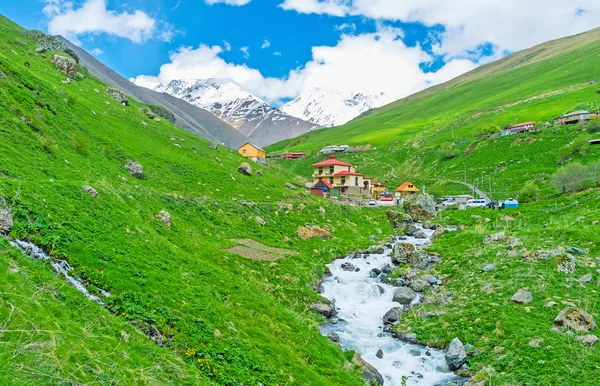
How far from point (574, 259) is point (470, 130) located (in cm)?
15777

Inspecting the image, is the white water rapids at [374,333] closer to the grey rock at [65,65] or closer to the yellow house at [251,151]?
the grey rock at [65,65]

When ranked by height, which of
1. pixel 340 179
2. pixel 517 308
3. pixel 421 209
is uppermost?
pixel 340 179

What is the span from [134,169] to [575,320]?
140 feet

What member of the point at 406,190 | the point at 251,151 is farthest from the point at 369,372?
the point at 251,151

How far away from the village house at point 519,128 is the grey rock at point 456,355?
446 feet

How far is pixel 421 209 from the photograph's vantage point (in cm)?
6906

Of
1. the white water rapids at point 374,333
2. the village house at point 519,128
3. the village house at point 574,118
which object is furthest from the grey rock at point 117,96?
the village house at point 574,118

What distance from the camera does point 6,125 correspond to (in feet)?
89.2

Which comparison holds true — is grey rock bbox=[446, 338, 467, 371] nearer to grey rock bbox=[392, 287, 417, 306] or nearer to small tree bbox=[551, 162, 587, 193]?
grey rock bbox=[392, 287, 417, 306]

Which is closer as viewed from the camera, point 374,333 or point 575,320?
point 575,320

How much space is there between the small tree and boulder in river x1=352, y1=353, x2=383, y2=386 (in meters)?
58.1

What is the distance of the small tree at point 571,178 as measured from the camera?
61.4 m

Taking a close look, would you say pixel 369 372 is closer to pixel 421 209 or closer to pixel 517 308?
pixel 517 308

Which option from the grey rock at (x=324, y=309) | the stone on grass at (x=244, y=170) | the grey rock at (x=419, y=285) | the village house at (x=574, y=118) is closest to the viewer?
the grey rock at (x=324, y=309)
